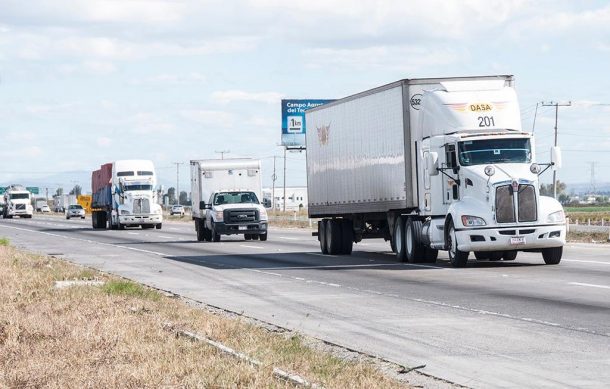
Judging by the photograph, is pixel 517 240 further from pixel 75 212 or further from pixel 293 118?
pixel 75 212

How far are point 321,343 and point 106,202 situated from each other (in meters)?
60.9

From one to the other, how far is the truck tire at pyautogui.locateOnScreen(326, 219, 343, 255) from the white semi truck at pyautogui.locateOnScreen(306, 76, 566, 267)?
107 inches

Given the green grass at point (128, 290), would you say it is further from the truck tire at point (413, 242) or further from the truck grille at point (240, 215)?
the truck grille at point (240, 215)

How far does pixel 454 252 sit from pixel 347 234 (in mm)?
8500

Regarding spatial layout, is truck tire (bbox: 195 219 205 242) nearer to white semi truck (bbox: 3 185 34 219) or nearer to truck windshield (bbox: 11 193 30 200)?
white semi truck (bbox: 3 185 34 219)

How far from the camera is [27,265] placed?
99.2 ft

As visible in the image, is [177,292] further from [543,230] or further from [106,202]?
[106,202]

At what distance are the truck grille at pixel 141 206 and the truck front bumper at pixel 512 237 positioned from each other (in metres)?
44.0

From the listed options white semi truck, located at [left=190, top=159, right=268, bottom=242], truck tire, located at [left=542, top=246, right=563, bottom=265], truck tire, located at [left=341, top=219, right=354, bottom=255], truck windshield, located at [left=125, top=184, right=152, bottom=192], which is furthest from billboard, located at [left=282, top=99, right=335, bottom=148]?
truck tire, located at [left=542, top=246, right=563, bottom=265]

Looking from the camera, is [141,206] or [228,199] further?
[141,206]

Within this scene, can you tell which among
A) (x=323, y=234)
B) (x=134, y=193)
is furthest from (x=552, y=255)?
(x=134, y=193)

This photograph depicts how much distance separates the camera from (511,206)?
27047 mm

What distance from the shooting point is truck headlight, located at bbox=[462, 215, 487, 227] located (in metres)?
27.1

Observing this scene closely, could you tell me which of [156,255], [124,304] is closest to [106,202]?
[156,255]
